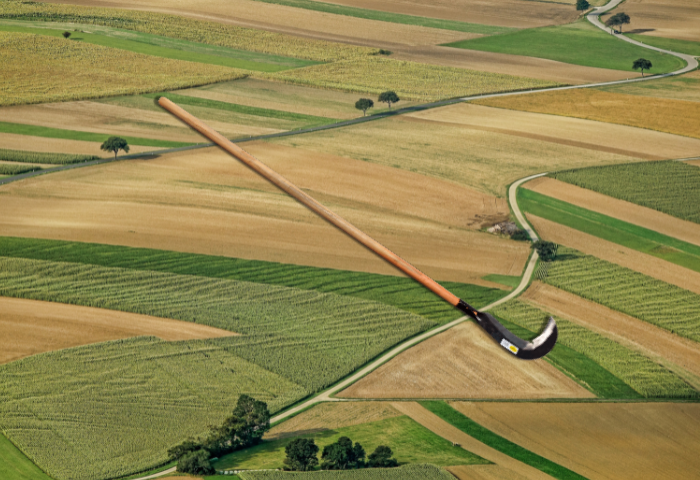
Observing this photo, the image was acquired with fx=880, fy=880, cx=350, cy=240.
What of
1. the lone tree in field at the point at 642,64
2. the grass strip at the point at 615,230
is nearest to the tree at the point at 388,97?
the grass strip at the point at 615,230

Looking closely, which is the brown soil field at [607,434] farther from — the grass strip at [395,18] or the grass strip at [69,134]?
the grass strip at [395,18]

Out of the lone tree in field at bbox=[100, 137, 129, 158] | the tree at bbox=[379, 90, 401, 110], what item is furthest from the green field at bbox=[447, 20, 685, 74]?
the lone tree in field at bbox=[100, 137, 129, 158]

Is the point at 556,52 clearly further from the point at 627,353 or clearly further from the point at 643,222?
the point at 627,353

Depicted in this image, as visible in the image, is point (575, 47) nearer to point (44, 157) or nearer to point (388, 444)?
point (44, 157)

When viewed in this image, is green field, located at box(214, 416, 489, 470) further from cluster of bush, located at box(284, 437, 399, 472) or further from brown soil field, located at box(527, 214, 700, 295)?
brown soil field, located at box(527, 214, 700, 295)

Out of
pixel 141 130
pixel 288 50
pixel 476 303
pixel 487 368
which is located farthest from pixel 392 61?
pixel 487 368

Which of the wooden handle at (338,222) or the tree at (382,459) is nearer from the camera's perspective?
the wooden handle at (338,222)
